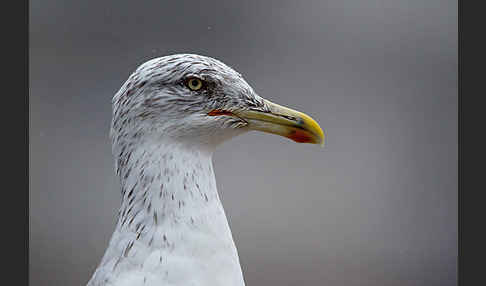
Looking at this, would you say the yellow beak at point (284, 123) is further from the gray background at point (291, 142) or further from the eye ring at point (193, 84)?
the gray background at point (291, 142)

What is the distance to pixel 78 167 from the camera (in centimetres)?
153

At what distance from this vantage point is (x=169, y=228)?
91cm

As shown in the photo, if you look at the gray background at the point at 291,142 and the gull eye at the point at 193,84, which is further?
the gray background at the point at 291,142

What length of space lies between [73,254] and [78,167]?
26 cm

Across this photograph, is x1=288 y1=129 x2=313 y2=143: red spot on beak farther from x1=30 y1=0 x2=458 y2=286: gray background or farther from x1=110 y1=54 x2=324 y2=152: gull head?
x1=30 y1=0 x2=458 y2=286: gray background

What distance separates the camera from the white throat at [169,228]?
0.90 meters

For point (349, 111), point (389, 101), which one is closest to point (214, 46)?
point (349, 111)

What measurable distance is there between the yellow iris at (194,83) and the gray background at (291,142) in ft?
1.89

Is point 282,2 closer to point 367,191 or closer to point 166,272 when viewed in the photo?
point 367,191

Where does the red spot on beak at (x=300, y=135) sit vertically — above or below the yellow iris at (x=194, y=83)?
below

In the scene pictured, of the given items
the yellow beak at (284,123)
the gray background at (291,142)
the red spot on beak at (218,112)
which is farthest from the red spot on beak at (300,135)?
the gray background at (291,142)

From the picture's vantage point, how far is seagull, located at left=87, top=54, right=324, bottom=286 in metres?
0.90

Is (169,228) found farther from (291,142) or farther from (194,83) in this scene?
(291,142)

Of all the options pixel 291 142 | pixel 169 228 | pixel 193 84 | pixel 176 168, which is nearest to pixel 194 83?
pixel 193 84
